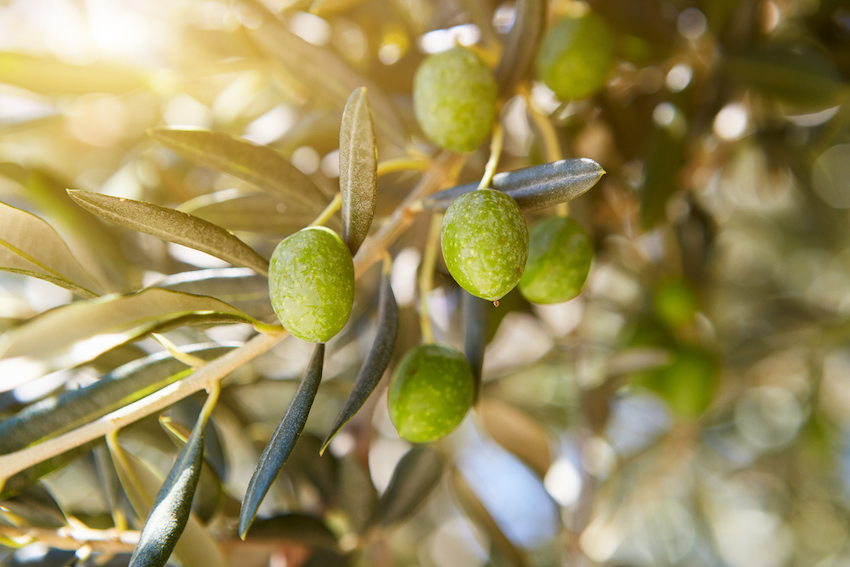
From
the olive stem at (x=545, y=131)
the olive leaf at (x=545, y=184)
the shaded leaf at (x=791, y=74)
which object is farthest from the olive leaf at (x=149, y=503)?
the shaded leaf at (x=791, y=74)

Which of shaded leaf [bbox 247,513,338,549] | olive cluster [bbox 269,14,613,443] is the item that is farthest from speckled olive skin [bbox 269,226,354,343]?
shaded leaf [bbox 247,513,338,549]

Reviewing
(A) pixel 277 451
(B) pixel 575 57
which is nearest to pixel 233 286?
(A) pixel 277 451

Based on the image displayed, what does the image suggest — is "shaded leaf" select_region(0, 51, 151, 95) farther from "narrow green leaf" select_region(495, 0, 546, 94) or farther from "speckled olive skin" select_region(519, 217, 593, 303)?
"speckled olive skin" select_region(519, 217, 593, 303)

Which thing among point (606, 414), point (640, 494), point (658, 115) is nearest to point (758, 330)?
point (640, 494)

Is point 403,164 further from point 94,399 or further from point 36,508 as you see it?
point 36,508

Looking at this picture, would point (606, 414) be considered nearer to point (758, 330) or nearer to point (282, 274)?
point (758, 330)

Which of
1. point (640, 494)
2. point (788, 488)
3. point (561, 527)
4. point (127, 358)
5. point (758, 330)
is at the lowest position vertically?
point (788, 488)
